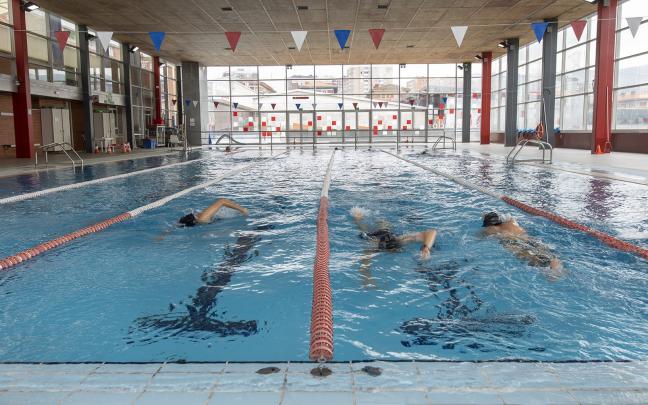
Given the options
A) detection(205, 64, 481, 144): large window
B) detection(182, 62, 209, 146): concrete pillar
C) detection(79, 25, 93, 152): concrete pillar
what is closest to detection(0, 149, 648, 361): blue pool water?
detection(79, 25, 93, 152): concrete pillar

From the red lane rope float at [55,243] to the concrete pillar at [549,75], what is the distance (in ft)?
49.0

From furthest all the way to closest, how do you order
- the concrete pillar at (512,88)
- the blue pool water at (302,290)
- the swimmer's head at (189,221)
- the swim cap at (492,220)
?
the concrete pillar at (512,88), the swimmer's head at (189,221), the swim cap at (492,220), the blue pool water at (302,290)

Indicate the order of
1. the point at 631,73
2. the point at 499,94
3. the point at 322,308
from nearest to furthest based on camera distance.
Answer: the point at 322,308 → the point at 631,73 → the point at 499,94

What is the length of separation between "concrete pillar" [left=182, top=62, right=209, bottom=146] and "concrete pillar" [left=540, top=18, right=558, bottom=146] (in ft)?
53.8

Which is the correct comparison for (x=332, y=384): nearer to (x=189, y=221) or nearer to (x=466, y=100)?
(x=189, y=221)

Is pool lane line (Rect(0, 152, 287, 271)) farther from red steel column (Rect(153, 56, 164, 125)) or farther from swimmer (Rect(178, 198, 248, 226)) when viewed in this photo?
red steel column (Rect(153, 56, 164, 125))

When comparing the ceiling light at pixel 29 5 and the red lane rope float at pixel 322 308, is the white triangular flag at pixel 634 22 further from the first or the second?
the ceiling light at pixel 29 5

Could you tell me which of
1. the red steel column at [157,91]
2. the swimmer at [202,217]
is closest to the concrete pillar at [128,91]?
the red steel column at [157,91]

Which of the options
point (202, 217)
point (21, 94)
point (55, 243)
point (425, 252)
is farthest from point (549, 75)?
point (55, 243)

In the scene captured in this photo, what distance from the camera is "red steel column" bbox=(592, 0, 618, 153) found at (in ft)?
46.2

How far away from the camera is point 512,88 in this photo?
21.3 metres

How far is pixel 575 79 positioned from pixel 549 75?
210 cm

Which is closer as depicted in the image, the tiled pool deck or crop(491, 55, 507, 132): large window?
the tiled pool deck

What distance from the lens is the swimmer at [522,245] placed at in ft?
13.5
